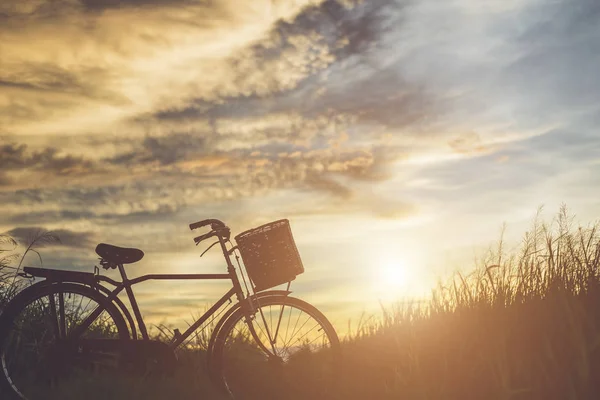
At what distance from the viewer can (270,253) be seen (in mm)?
6137

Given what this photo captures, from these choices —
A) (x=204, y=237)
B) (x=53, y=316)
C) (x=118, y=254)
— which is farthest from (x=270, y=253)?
(x=53, y=316)

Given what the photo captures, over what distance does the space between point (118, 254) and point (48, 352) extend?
3.98ft

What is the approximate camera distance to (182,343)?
6.70m

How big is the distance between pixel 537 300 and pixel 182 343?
3626mm

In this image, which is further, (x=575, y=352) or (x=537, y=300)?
(x=537, y=300)

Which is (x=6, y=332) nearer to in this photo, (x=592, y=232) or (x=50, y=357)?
(x=50, y=357)

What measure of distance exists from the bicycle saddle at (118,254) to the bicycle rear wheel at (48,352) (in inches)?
17.0

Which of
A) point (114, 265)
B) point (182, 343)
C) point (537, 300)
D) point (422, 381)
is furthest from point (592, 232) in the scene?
point (114, 265)

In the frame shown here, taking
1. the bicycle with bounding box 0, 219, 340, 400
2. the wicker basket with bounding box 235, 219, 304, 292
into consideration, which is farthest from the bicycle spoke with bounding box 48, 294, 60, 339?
the wicker basket with bounding box 235, 219, 304, 292

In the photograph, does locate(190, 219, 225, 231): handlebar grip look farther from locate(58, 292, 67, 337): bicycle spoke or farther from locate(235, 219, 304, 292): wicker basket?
locate(58, 292, 67, 337): bicycle spoke

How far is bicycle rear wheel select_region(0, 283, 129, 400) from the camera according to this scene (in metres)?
6.43

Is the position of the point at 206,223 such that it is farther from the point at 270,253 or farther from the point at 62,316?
the point at 62,316

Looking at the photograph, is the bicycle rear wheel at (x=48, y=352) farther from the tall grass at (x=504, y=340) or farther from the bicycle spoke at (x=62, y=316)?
the tall grass at (x=504, y=340)

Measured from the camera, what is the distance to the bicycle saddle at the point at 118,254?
21.2 ft
